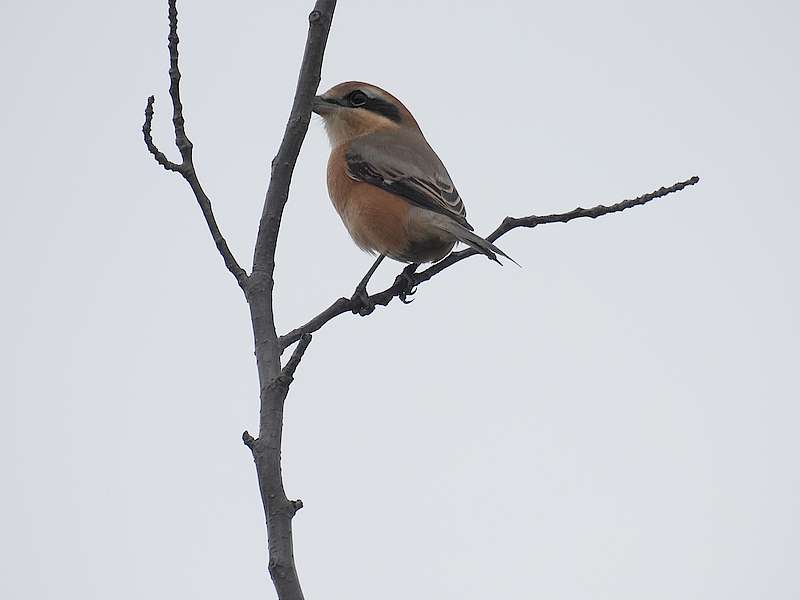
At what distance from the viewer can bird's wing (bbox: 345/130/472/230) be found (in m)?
5.52

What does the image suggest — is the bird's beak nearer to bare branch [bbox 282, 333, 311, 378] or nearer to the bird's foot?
the bird's foot

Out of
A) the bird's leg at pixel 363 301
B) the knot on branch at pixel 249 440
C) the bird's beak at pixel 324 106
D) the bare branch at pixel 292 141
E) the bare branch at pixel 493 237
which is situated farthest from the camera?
the bird's beak at pixel 324 106

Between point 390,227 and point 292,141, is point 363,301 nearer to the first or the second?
point 292,141

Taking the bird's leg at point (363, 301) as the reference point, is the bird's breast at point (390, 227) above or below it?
above

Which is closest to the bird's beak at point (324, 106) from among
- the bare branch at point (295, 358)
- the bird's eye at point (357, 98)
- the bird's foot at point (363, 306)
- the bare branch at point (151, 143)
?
the bird's eye at point (357, 98)

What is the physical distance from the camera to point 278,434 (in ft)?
8.37

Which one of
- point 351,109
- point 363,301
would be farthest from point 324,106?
point 363,301

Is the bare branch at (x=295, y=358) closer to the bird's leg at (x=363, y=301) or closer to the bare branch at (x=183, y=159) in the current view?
the bare branch at (x=183, y=159)

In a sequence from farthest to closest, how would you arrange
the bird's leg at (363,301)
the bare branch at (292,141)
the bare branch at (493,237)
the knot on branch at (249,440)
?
the bird's leg at (363,301) < the bare branch at (493,237) < the bare branch at (292,141) < the knot on branch at (249,440)

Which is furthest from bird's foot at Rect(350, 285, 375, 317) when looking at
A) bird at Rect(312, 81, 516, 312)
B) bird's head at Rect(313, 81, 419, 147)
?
bird's head at Rect(313, 81, 419, 147)

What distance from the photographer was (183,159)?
3.04 metres

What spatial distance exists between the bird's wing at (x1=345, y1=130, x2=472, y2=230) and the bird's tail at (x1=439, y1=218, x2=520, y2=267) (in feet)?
0.27

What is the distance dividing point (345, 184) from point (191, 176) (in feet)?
9.30

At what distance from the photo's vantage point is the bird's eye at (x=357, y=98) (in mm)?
6250
